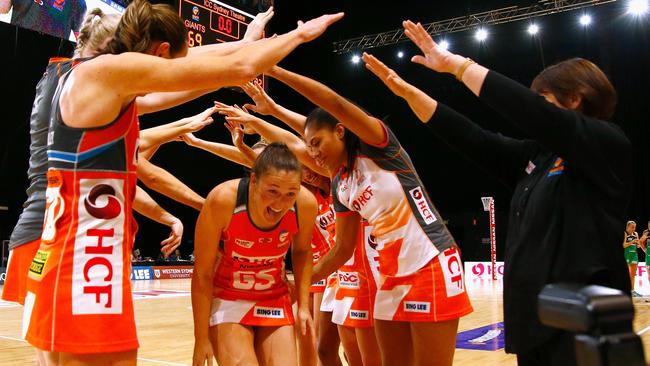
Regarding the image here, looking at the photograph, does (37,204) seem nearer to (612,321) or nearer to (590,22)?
(612,321)

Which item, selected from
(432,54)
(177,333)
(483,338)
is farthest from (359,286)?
(177,333)

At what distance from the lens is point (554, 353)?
1.88m

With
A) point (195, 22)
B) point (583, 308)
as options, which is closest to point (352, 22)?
point (195, 22)

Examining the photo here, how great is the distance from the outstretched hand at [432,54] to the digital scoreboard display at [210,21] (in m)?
6.83

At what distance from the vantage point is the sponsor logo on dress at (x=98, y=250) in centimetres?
186

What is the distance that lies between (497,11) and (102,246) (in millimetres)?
16896

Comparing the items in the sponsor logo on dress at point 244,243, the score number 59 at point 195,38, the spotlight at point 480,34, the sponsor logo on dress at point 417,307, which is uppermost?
the spotlight at point 480,34

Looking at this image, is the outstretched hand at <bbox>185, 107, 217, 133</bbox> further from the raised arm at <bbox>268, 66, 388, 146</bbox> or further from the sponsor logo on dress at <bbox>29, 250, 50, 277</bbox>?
the sponsor logo on dress at <bbox>29, 250, 50, 277</bbox>

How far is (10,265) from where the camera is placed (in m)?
2.57

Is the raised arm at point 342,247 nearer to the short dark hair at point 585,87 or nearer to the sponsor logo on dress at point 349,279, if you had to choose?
the sponsor logo on dress at point 349,279

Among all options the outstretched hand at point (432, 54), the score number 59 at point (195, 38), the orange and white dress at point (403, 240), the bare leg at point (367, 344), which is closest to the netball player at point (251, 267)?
the orange and white dress at point (403, 240)

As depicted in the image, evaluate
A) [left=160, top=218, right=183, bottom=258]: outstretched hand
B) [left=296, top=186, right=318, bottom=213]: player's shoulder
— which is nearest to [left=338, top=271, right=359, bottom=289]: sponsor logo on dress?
[left=296, top=186, right=318, bottom=213]: player's shoulder

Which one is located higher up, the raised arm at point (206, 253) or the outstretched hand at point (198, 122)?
the outstretched hand at point (198, 122)

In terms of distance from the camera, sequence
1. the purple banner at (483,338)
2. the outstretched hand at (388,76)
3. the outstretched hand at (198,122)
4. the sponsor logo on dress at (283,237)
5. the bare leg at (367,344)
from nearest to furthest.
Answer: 1. the outstretched hand at (388,76)
2. the sponsor logo on dress at (283,237)
3. the bare leg at (367,344)
4. the outstretched hand at (198,122)
5. the purple banner at (483,338)
